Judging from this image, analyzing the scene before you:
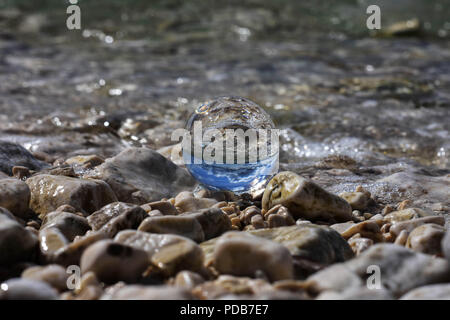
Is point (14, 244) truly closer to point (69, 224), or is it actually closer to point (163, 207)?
point (69, 224)

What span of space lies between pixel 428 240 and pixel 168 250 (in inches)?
41.5

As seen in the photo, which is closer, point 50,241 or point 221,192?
point 50,241

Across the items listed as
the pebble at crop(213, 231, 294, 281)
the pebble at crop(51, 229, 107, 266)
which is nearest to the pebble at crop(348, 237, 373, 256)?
the pebble at crop(213, 231, 294, 281)

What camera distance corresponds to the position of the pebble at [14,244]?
2088 mm

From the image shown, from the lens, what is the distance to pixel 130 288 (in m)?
1.79

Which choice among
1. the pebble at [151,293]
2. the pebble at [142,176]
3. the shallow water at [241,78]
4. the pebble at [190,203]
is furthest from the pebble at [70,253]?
the shallow water at [241,78]

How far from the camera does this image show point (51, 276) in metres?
1.93

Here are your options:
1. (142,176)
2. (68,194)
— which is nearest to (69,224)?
(68,194)

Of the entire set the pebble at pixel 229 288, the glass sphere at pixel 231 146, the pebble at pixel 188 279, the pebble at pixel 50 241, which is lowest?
the pebble at pixel 229 288

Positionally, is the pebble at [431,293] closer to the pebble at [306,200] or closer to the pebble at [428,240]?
the pebble at [428,240]

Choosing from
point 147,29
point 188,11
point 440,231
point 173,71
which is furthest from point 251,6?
point 440,231

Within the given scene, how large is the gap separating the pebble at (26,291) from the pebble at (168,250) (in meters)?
0.39

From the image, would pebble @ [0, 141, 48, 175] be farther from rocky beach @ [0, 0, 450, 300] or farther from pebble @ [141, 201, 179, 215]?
pebble @ [141, 201, 179, 215]

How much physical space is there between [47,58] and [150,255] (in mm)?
6760
